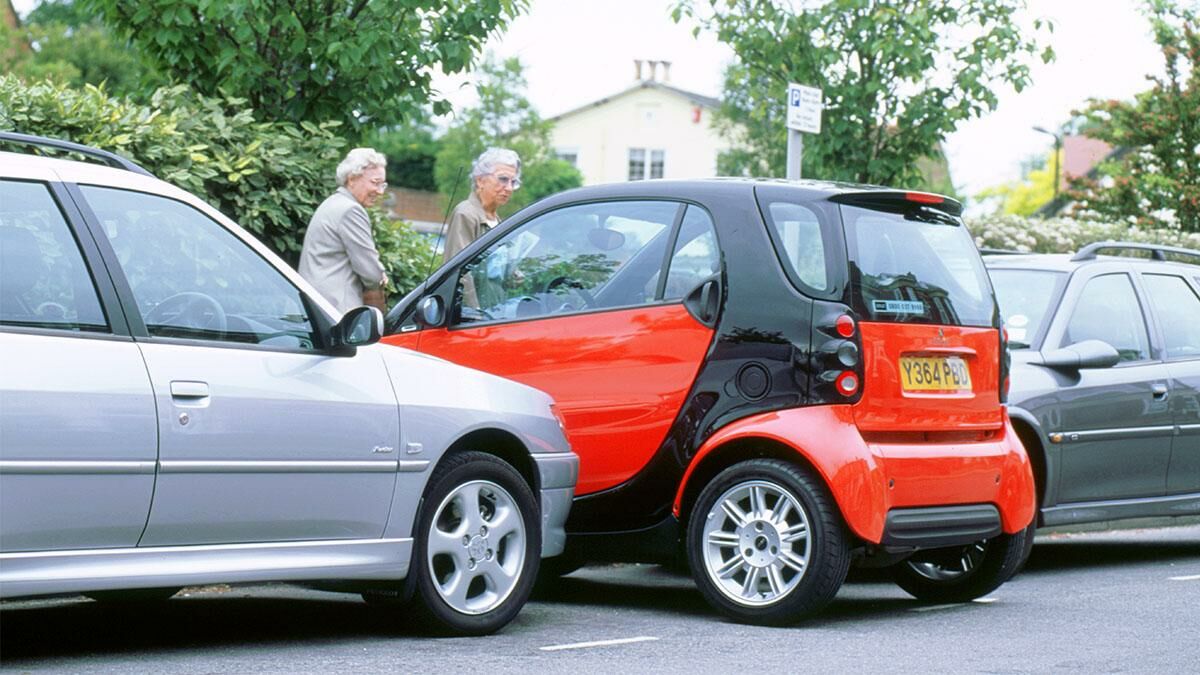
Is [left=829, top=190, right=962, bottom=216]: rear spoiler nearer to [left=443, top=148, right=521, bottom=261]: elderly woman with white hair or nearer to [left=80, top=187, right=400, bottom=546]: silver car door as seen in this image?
[left=80, top=187, right=400, bottom=546]: silver car door

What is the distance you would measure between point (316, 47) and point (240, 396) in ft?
17.9

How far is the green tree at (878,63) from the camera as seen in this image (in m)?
15.4

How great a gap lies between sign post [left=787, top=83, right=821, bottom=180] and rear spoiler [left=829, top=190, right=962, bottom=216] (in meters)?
3.63

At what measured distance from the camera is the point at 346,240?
400 inches

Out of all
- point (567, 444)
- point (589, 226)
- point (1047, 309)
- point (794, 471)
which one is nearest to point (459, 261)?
point (589, 226)

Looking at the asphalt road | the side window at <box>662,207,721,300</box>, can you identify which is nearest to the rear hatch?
the side window at <box>662,207,721,300</box>

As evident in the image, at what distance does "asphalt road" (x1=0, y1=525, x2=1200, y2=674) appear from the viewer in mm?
6574

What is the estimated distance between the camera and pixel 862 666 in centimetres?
674

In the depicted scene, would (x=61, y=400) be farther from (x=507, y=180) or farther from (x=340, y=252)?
(x=507, y=180)

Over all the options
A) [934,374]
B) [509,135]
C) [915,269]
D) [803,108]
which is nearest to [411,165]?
[509,135]

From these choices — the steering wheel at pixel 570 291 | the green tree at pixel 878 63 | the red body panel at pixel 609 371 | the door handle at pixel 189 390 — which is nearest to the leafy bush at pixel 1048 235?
the green tree at pixel 878 63

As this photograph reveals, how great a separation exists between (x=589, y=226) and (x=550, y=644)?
7.20 ft

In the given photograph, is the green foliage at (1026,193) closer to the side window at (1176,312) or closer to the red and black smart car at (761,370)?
the side window at (1176,312)

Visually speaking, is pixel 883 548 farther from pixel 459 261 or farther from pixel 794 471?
pixel 459 261
